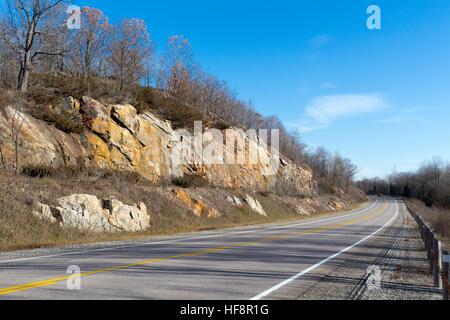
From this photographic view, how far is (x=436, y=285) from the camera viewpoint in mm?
7672

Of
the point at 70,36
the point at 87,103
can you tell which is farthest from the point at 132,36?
the point at 87,103

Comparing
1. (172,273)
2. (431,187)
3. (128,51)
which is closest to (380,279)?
(172,273)

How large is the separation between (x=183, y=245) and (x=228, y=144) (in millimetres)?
28021

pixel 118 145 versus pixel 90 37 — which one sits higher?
pixel 90 37

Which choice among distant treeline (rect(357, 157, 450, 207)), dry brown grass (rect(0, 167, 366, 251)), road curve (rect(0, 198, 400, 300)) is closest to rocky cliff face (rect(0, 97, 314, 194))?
dry brown grass (rect(0, 167, 366, 251))

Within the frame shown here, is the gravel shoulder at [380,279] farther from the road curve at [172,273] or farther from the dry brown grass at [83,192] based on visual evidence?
the dry brown grass at [83,192]

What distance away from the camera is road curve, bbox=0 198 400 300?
20.6 feet

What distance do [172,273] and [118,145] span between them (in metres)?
18.4

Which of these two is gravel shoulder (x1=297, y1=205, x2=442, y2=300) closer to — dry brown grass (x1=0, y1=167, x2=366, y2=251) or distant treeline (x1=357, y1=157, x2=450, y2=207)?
dry brown grass (x1=0, y1=167, x2=366, y2=251)

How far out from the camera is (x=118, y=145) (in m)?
25.1

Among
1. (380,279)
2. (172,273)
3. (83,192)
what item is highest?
(83,192)

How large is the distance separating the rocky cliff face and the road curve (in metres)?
10.9

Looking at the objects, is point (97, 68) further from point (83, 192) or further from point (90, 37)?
point (83, 192)

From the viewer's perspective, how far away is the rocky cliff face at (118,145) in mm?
20109
